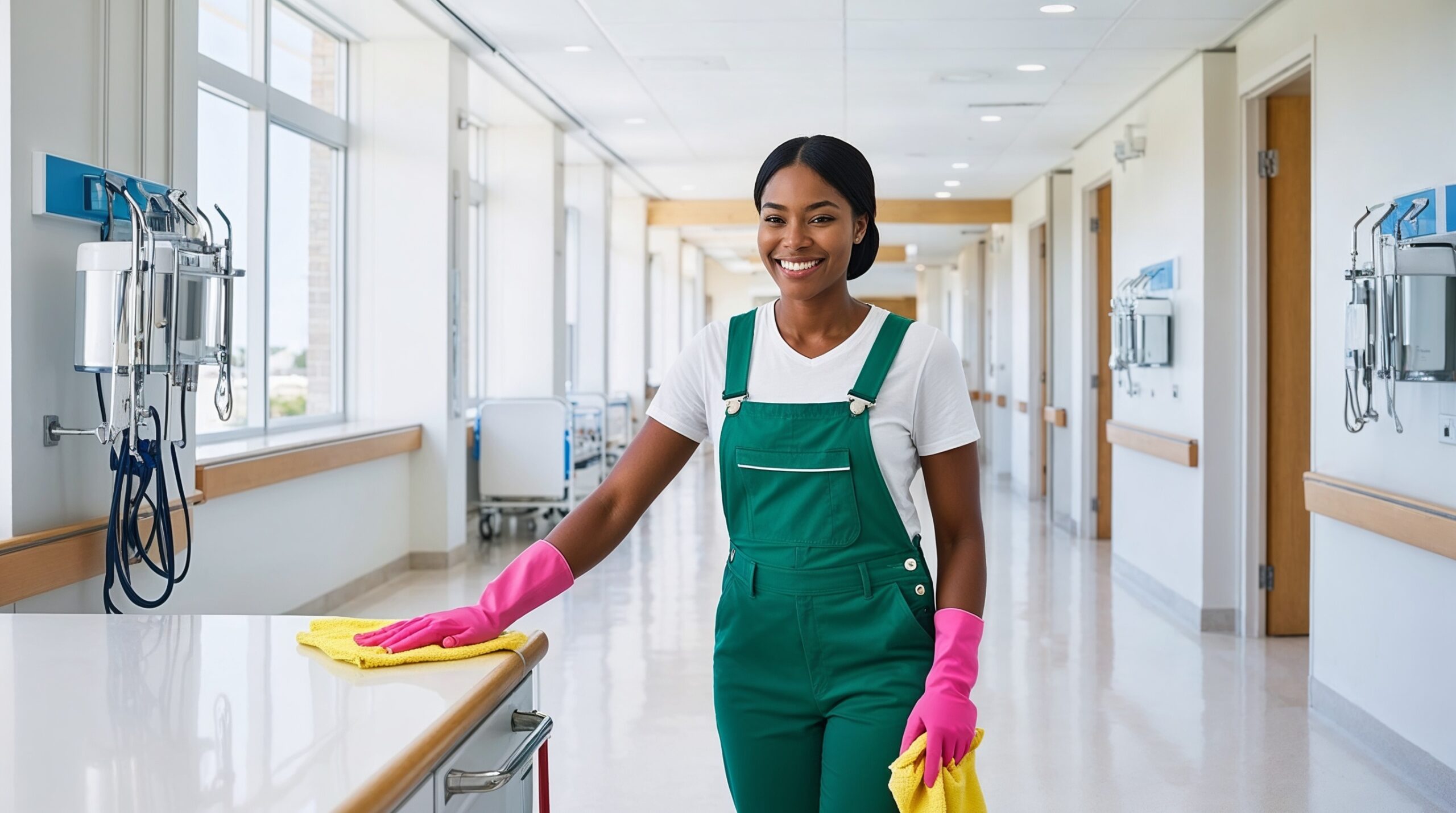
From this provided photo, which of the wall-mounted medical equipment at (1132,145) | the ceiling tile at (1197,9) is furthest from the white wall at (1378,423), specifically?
the wall-mounted medical equipment at (1132,145)

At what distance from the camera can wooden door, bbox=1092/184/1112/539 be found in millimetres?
7629

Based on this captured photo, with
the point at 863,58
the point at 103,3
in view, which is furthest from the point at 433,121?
the point at 103,3

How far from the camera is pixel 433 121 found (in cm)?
624

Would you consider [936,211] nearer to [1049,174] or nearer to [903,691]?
[1049,174]

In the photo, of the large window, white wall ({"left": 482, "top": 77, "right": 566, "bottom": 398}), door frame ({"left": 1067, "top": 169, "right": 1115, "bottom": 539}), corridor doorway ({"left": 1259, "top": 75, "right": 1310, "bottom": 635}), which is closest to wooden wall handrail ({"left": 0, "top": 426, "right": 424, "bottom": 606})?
the large window

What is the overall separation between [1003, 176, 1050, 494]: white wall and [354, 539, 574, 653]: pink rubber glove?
8.44 meters

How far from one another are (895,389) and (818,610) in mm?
286

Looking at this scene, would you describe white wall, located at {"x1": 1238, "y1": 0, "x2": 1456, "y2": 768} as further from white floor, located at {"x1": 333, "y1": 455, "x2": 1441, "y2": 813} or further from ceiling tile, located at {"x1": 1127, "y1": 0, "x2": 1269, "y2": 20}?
ceiling tile, located at {"x1": 1127, "y1": 0, "x2": 1269, "y2": 20}

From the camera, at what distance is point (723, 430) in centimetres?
154

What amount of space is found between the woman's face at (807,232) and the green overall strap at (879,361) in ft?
0.32

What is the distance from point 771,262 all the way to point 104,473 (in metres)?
2.46

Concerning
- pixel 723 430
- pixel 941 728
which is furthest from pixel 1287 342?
pixel 941 728

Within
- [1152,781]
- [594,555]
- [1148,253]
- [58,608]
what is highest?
[1148,253]

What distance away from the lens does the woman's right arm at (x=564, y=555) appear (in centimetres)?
142
